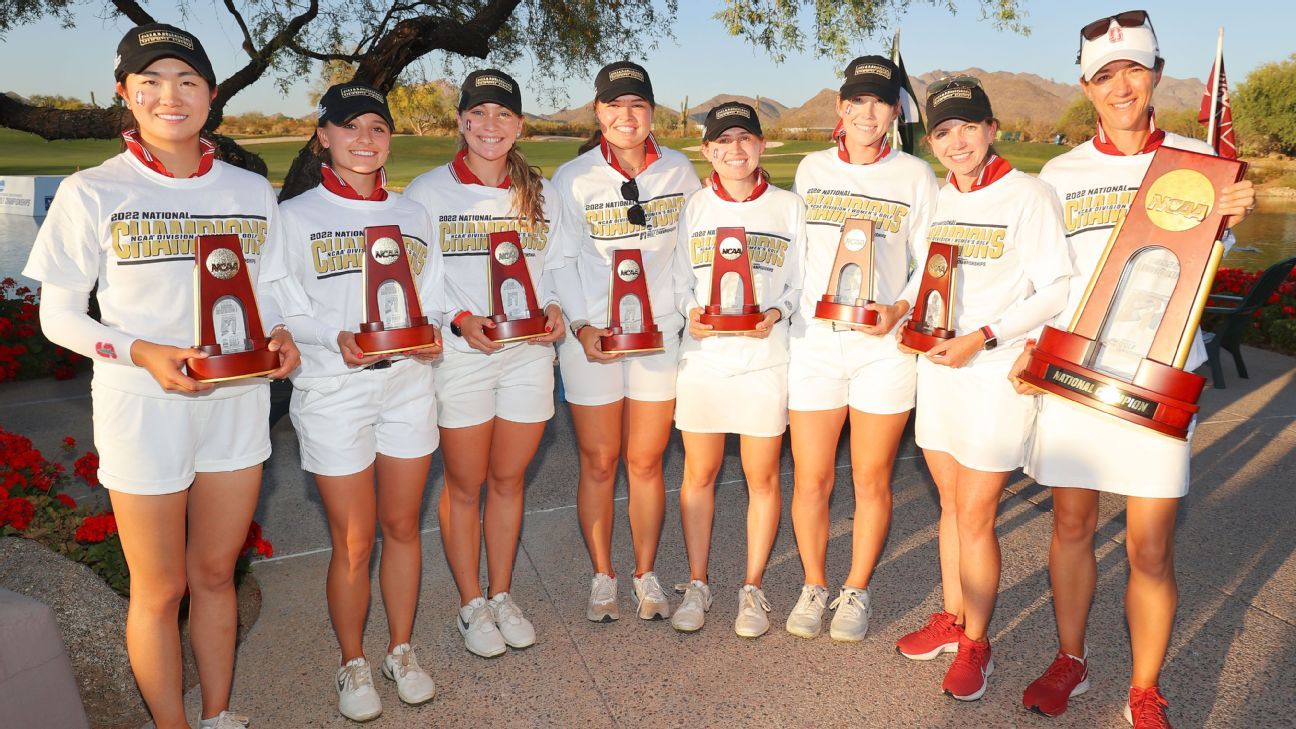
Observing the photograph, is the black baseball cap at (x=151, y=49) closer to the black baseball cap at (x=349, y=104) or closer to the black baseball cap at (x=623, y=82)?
the black baseball cap at (x=349, y=104)

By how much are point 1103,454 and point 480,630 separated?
93.1 inches

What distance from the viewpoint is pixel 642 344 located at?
343cm

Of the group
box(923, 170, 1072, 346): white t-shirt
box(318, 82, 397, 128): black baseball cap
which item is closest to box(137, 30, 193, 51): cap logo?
box(318, 82, 397, 128): black baseball cap

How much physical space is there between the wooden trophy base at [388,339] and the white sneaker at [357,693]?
119 cm

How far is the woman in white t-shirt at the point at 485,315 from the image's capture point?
130 inches

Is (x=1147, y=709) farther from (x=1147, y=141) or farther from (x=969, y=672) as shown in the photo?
(x=1147, y=141)

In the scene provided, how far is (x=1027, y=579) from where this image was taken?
430cm

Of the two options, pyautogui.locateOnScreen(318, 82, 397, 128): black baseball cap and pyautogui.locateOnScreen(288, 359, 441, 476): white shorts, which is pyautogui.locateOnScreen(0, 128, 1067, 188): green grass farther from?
A: pyautogui.locateOnScreen(288, 359, 441, 476): white shorts

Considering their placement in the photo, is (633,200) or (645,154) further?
(645,154)

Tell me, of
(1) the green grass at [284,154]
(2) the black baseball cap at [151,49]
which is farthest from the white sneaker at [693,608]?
(1) the green grass at [284,154]

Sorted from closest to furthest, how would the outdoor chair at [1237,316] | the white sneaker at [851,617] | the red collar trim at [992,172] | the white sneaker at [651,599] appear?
the red collar trim at [992,172] < the white sneaker at [851,617] < the white sneaker at [651,599] < the outdoor chair at [1237,316]

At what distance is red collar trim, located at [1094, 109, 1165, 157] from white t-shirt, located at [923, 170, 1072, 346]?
20 centimetres

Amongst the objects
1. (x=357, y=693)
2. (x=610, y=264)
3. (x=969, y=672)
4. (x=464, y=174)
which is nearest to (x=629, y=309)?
(x=610, y=264)

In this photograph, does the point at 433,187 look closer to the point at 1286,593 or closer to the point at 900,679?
the point at 900,679
